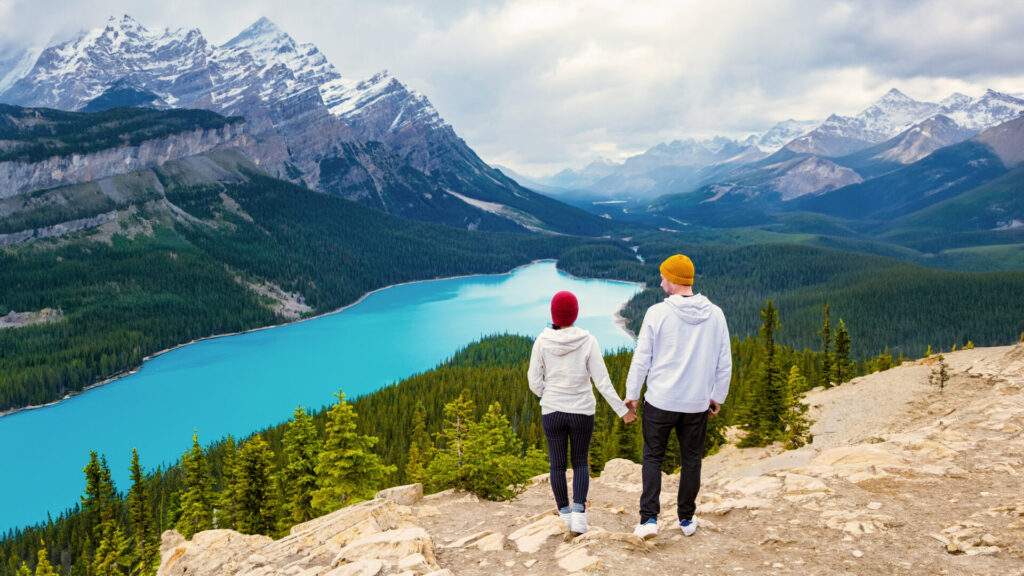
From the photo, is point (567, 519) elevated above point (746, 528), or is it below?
above

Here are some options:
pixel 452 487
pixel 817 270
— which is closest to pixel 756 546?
pixel 452 487

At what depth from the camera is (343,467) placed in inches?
857

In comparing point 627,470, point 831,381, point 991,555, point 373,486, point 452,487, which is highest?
point 991,555

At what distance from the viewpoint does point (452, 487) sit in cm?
1351

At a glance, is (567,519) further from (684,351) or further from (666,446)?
(684,351)

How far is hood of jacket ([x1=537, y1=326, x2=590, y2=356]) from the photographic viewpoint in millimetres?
8727

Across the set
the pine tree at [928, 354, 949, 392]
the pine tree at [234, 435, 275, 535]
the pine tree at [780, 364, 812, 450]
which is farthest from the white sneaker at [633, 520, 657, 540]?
the pine tree at [234, 435, 275, 535]

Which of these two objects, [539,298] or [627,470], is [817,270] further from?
[627,470]

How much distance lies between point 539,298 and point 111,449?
130025 mm

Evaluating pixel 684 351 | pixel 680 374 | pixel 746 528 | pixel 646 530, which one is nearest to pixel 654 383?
pixel 680 374

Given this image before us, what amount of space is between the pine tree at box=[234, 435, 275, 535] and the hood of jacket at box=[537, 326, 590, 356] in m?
26.1

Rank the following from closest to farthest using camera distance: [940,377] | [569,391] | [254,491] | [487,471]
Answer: [569,391]
[487,471]
[940,377]
[254,491]

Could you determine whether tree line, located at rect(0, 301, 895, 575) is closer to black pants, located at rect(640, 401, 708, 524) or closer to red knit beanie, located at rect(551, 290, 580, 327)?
black pants, located at rect(640, 401, 708, 524)

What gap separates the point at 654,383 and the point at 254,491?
94.3 ft
